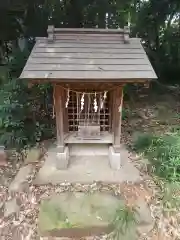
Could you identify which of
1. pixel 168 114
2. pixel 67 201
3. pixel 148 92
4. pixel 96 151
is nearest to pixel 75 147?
pixel 96 151

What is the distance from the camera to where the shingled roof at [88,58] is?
3068 mm

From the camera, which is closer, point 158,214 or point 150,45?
point 158,214

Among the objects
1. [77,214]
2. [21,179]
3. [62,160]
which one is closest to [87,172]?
[62,160]

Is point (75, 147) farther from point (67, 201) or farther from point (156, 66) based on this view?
point (156, 66)

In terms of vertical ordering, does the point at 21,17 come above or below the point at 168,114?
above

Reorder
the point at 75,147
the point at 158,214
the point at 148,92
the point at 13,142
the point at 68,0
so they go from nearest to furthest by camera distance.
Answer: the point at 158,214
the point at 75,147
the point at 13,142
the point at 68,0
the point at 148,92

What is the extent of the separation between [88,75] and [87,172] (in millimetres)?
1704

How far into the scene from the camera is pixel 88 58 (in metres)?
3.30

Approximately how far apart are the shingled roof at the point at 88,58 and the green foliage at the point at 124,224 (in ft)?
5.73

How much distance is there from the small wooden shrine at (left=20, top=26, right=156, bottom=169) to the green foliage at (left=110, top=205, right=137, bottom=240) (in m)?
1.00

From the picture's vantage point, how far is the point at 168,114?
6.62 metres

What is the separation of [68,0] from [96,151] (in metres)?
A: 4.28

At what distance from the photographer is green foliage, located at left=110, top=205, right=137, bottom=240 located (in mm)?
2934

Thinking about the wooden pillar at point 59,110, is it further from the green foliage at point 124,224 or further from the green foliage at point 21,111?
the green foliage at point 124,224
